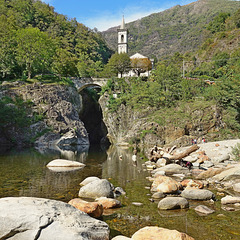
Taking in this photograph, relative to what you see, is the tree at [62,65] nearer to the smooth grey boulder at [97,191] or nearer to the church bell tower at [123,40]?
the church bell tower at [123,40]

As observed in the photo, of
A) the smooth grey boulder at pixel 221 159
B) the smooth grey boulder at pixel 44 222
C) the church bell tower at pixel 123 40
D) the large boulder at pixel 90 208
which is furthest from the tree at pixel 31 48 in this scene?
the smooth grey boulder at pixel 44 222

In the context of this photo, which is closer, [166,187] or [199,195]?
[199,195]

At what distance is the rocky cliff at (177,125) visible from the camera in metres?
37.5

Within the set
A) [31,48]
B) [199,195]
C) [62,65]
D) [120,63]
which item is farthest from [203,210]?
[120,63]

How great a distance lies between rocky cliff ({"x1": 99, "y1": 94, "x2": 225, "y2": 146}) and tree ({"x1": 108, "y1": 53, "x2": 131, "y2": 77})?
56.1ft

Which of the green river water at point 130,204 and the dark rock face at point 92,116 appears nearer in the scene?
the green river water at point 130,204

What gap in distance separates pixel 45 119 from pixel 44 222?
40.2 metres

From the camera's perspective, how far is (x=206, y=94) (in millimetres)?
42344

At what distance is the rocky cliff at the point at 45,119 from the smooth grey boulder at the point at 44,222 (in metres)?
37.0

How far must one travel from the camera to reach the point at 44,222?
17.1 ft

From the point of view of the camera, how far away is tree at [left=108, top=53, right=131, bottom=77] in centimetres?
5753

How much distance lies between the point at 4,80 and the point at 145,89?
28.9 meters

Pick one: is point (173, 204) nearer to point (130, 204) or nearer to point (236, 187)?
point (130, 204)

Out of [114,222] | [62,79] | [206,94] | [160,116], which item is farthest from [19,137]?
[114,222]
